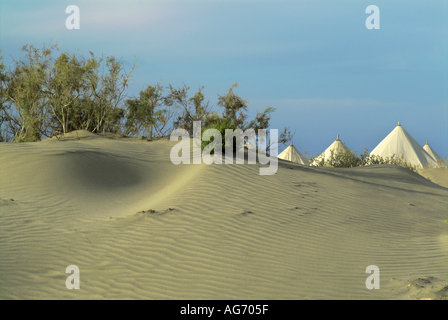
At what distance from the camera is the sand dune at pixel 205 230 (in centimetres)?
→ 480

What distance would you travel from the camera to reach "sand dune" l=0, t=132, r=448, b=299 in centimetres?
480

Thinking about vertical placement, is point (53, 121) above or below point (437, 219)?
above

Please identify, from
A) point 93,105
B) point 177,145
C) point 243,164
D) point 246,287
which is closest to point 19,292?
point 246,287

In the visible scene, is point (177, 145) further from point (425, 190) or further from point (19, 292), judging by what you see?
point (19, 292)

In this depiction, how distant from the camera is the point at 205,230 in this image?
6.57m

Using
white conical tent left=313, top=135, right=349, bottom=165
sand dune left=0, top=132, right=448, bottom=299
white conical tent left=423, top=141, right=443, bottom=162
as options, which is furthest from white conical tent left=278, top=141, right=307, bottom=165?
sand dune left=0, top=132, right=448, bottom=299

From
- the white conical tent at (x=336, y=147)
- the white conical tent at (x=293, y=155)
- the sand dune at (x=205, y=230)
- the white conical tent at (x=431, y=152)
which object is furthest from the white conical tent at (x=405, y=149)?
the sand dune at (x=205, y=230)

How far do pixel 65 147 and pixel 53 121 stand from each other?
611cm

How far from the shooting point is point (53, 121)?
17.1 m

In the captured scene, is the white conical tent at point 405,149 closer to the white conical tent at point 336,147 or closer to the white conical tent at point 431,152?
the white conical tent at point 431,152

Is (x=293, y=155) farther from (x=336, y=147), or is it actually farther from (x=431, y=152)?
(x=431, y=152)

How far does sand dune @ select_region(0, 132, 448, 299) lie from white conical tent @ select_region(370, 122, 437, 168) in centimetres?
1130

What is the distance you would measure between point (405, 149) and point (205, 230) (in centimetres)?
1940

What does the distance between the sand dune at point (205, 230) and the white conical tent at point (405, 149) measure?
37.1 ft
